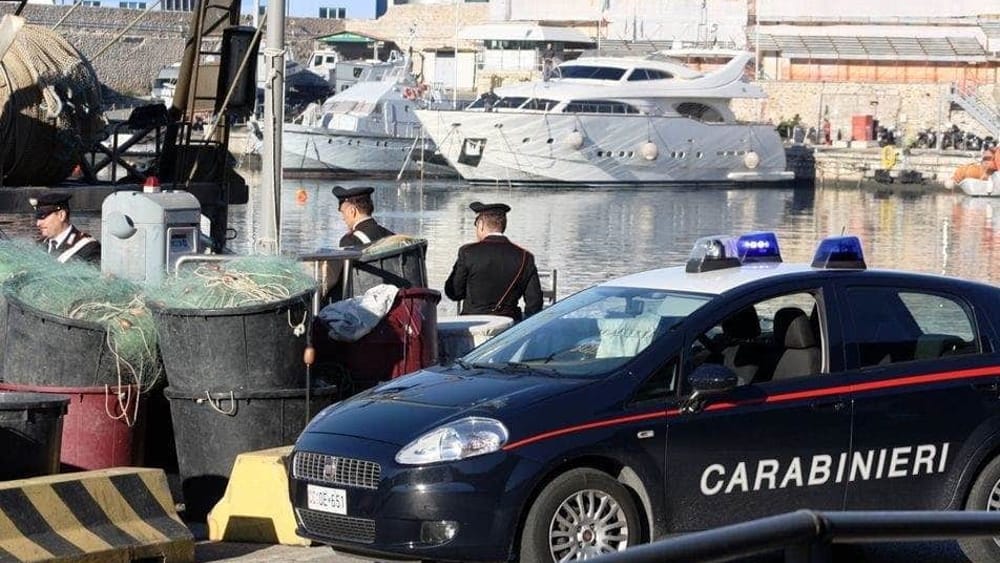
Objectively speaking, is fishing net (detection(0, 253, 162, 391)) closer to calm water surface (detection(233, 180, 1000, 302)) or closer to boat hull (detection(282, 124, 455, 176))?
calm water surface (detection(233, 180, 1000, 302))

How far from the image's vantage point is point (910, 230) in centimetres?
5000

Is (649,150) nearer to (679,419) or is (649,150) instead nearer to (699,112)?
(699,112)

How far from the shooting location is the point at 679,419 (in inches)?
340

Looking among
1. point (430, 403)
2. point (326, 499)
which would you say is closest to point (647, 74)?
point (430, 403)

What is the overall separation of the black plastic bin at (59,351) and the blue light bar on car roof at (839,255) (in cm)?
372

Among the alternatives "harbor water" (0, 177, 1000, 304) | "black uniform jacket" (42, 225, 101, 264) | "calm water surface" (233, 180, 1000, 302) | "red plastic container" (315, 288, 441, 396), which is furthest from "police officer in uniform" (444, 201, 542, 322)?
"calm water surface" (233, 180, 1000, 302)

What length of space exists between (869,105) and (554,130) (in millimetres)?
29918

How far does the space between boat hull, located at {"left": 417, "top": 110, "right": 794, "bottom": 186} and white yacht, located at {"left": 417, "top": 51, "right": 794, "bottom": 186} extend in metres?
0.03

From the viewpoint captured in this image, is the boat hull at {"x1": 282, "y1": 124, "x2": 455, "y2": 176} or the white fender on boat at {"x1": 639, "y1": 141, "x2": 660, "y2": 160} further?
the boat hull at {"x1": 282, "y1": 124, "x2": 455, "y2": 176}

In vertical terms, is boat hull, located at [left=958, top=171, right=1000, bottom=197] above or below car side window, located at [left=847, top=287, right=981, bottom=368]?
below

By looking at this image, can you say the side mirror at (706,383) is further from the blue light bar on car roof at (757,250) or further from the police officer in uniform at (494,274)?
the police officer in uniform at (494,274)

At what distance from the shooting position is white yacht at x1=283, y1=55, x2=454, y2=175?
6750 cm

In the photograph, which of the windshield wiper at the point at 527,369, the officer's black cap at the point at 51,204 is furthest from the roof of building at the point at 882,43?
the windshield wiper at the point at 527,369

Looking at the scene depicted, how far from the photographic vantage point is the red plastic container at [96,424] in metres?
10.1
